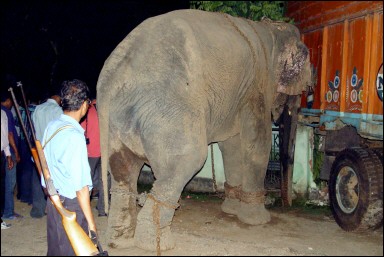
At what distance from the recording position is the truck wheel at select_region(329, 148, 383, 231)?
5070 mm

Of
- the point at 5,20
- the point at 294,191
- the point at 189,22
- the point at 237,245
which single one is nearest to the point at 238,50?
the point at 189,22

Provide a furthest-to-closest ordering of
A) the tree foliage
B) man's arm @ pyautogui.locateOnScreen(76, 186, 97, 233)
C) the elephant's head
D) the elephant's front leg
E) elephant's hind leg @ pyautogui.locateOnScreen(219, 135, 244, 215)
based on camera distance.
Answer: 1. the tree foliage
2. elephant's hind leg @ pyautogui.locateOnScreen(219, 135, 244, 215)
3. the elephant's head
4. the elephant's front leg
5. man's arm @ pyautogui.locateOnScreen(76, 186, 97, 233)

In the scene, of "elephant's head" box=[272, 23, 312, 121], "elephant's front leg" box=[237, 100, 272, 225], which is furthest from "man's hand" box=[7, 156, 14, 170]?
"elephant's head" box=[272, 23, 312, 121]

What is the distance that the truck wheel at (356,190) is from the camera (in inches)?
200

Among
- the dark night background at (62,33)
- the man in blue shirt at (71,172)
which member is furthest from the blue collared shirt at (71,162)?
the dark night background at (62,33)

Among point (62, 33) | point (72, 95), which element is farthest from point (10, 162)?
point (62, 33)

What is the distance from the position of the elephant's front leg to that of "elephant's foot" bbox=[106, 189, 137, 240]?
183 cm

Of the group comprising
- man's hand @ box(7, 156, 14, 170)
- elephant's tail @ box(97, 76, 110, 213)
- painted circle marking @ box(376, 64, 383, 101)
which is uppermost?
painted circle marking @ box(376, 64, 383, 101)

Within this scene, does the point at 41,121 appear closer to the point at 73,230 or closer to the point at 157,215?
the point at 157,215

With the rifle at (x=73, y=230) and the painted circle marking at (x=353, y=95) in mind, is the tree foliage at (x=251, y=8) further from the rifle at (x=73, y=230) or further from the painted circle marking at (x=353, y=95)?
the rifle at (x=73, y=230)

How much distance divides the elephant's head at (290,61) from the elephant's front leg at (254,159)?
1.89 ft

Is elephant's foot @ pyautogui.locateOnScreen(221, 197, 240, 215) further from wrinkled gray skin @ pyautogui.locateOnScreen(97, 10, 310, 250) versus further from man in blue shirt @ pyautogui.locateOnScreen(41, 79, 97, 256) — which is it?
man in blue shirt @ pyautogui.locateOnScreen(41, 79, 97, 256)

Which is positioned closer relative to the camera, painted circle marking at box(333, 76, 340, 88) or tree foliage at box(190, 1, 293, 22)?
painted circle marking at box(333, 76, 340, 88)

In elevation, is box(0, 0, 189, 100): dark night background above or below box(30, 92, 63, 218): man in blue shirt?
above
